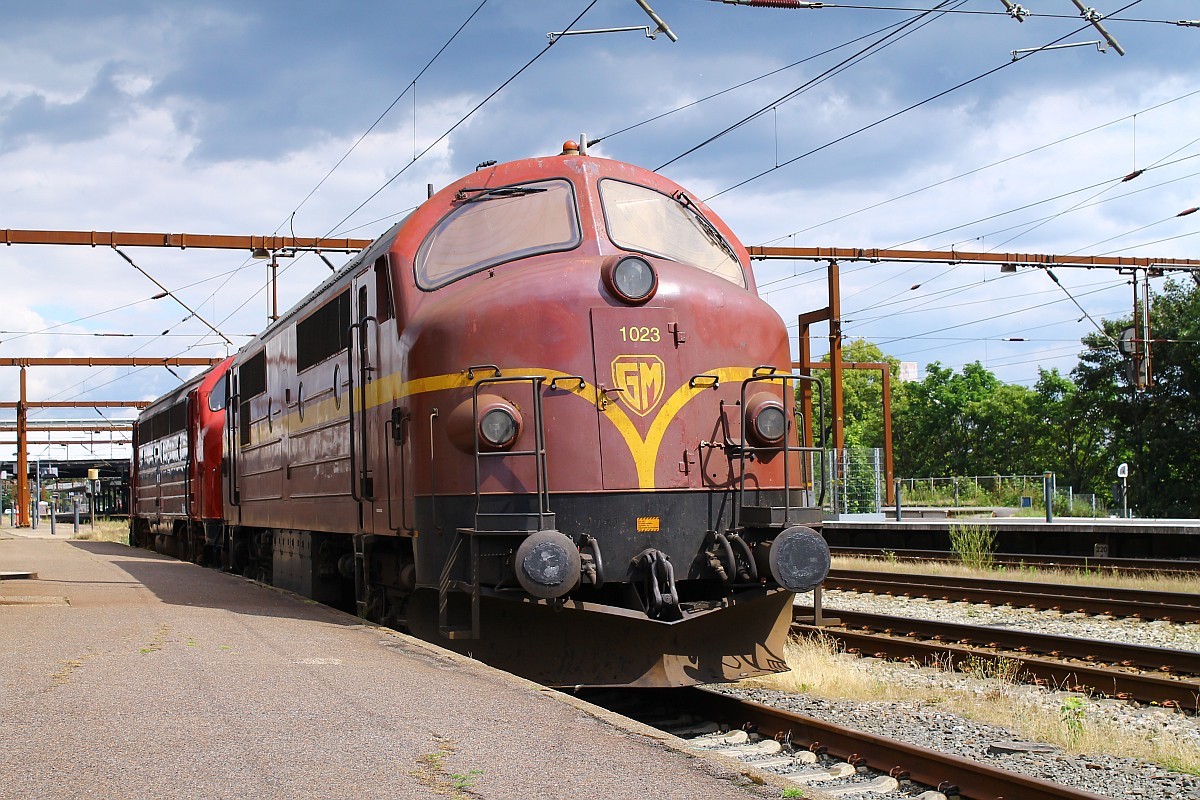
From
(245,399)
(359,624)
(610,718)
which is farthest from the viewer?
(245,399)

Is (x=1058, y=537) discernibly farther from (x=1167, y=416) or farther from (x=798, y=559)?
(x=1167, y=416)

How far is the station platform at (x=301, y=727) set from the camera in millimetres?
4887

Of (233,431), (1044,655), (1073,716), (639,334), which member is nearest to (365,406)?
(639,334)

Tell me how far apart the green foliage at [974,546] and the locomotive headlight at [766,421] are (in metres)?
13.4

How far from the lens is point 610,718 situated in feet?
20.5

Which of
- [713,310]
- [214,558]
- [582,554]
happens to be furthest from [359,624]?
[214,558]

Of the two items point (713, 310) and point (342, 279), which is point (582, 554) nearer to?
point (713, 310)

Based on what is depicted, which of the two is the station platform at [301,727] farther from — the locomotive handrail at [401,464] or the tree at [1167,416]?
the tree at [1167,416]

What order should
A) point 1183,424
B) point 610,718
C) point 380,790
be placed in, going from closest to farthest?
point 380,790, point 610,718, point 1183,424

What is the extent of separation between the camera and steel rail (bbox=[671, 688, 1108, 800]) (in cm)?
554

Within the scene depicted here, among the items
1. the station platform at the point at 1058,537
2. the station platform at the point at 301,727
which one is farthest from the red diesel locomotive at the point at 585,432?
the station platform at the point at 1058,537

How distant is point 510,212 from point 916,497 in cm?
3991

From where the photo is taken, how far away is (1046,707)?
8.32 metres

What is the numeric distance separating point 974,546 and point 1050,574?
2785mm
